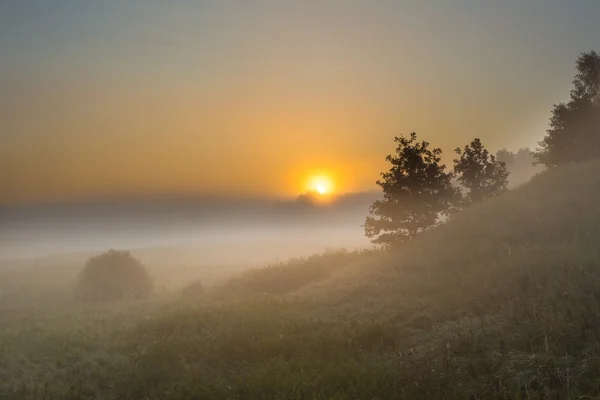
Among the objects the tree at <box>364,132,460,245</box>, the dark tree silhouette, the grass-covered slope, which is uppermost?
the dark tree silhouette

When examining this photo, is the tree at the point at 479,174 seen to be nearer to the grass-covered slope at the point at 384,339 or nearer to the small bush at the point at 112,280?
the grass-covered slope at the point at 384,339

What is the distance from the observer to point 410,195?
83.9ft

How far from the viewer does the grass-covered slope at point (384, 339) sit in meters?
7.24

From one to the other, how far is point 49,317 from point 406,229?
850 inches

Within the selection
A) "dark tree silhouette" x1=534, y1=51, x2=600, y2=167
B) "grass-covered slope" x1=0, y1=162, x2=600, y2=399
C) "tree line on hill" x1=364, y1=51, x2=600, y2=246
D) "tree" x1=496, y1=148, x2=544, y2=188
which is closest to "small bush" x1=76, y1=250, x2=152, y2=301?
"grass-covered slope" x1=0, y1=162, x2=600, y2=399

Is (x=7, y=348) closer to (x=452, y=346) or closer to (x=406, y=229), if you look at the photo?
(x=452, y=346)

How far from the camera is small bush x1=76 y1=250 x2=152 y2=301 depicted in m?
30.2

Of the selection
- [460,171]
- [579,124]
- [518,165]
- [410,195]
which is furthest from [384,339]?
[518,165]

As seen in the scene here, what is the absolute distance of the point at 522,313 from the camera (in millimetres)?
9438

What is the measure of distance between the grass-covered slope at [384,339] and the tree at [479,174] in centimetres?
1155

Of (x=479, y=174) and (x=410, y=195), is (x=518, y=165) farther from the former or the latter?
(x=410, y=195)

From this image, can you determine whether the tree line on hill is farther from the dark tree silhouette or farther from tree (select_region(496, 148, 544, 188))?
tree (select_region(496, 148, 544, 188))

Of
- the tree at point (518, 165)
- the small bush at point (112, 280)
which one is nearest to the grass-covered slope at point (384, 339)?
the small bush at point (112, 280)

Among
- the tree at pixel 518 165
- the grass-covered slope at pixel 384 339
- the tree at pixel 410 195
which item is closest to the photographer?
the grass-covered slope at pixel 384 339
